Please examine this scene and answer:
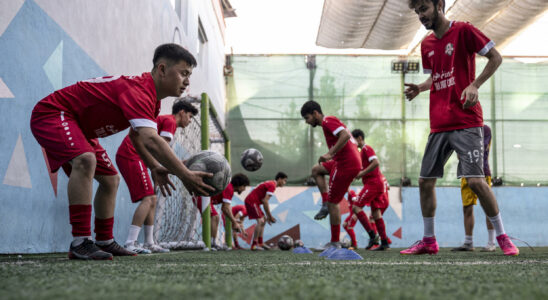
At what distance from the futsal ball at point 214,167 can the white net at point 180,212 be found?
3.25 metres

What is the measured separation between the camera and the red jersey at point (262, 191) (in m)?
8.52

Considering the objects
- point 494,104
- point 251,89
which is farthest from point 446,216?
point 251,89

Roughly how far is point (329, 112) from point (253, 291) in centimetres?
1145

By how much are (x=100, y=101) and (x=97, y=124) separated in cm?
15

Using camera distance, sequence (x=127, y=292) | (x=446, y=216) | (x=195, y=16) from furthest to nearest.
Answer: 1. (x=446, y=216)
2. (x=195, y=16)
3. (x=127, y=292)

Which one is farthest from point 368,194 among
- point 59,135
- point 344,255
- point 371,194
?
point 59,135

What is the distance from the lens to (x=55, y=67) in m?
3.60

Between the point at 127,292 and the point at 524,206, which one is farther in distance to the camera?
the point at 524,206

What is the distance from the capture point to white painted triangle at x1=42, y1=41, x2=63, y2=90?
11.5ft

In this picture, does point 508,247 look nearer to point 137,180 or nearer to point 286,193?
point 137,180

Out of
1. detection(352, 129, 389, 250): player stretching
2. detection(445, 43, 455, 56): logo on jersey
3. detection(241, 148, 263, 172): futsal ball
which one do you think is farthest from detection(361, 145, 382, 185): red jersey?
detection(445, 43, 455, 56): logo on jersey

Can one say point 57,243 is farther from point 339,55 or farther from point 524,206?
point 524,206

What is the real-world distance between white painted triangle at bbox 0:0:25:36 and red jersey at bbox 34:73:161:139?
672mm

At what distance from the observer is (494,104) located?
12.5 metres
